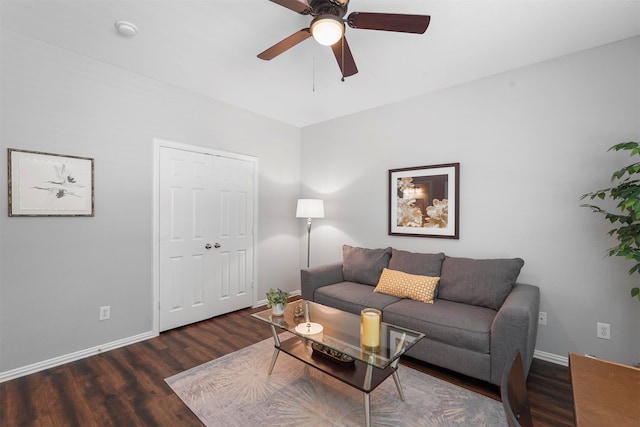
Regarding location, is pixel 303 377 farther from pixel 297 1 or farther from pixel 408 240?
pixel 297 1

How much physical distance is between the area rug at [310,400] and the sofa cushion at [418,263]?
954mm

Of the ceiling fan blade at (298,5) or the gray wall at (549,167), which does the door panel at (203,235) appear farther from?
the ceiling fan blade at (298,5)

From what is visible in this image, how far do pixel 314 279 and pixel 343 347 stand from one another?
4.73 feet

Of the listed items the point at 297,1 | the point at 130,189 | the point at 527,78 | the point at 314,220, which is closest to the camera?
the point at 297,1

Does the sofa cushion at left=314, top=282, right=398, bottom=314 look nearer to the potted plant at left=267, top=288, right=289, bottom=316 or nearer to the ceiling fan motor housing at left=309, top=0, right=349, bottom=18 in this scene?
the potted plant at left=267, top=288, right=289, bottom=316

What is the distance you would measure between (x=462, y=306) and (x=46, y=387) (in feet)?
11.0

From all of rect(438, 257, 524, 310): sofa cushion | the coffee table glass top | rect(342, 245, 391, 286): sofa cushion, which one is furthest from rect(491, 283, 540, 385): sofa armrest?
rect(342, 245, 391, 286): sofa cushion

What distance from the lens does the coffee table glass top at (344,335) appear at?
175cm

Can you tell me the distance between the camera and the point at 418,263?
9.91 feet

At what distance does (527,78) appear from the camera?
2.68 meters

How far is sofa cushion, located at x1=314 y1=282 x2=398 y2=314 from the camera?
2760mm

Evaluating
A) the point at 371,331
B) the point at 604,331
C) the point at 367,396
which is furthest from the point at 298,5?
the point at 604,331

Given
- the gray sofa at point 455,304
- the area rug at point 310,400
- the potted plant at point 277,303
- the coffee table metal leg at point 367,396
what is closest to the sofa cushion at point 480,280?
the gray sofa at point 455,304

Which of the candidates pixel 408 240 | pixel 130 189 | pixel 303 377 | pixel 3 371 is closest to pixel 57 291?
pixel 3 371
